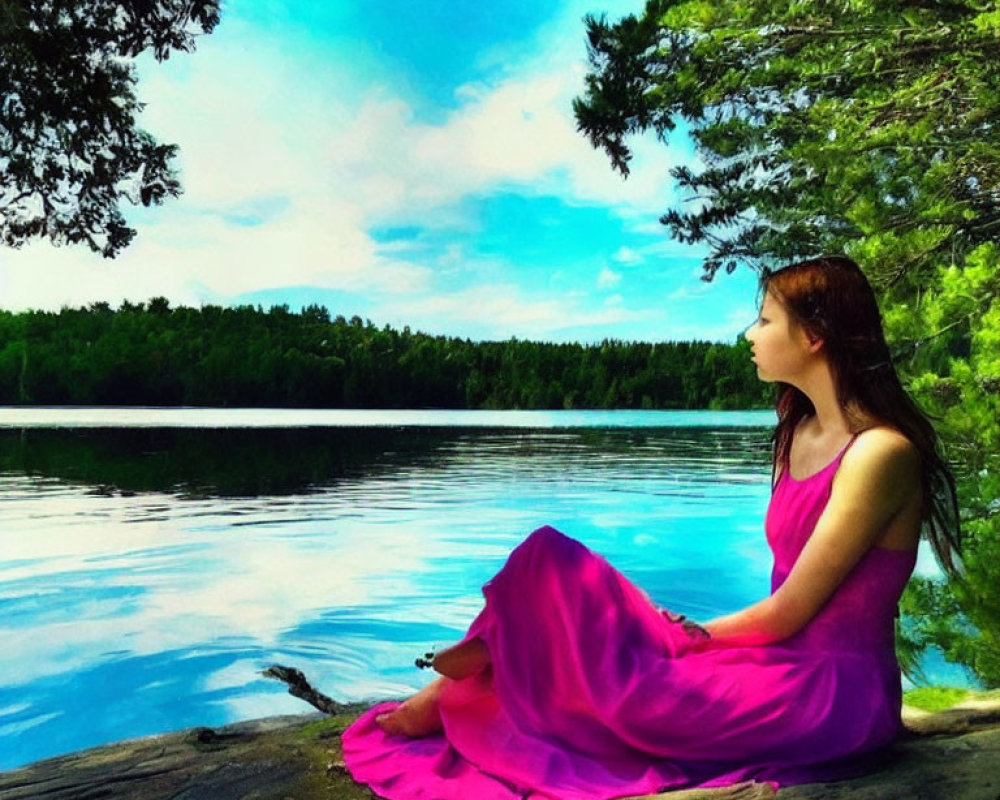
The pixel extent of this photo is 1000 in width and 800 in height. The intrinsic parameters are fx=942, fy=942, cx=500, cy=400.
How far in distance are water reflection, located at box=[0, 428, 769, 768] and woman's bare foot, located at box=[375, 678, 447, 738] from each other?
1882 mm

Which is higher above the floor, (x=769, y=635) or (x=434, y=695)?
(x=769, y=635)

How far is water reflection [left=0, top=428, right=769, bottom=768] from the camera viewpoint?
9.80 metres

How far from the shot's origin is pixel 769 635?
203cm

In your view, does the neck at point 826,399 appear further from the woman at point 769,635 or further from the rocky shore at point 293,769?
the rocky shore at point 293,769

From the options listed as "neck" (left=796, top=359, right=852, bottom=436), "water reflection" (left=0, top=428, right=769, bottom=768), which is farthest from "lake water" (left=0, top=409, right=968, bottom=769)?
"neck" (left=796, top=359, right=852, bottom=436)

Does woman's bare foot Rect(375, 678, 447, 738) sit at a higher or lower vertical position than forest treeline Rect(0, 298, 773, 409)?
lower

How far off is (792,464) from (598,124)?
8190mm

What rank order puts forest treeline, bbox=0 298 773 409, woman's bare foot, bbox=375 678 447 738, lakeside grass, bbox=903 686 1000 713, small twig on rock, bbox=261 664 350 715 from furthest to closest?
1. forest treeline, bbox=0 298 773 409
2. lakeside grass, bbox=903 686 1000 713
3. small twig on rock, bbox=261 664 350 715
4. woman's bare foot, bbox=375 678 447 738

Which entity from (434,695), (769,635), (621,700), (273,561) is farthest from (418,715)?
(273,561)

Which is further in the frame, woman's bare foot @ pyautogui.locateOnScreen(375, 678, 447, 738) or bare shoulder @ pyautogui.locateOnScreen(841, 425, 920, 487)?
woman's bare foot @ pyautogui.locateOnScreen(375, 678, 447, 738)

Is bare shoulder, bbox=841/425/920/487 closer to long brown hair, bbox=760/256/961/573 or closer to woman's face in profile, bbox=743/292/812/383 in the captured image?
long brown hair, bbox=760/256/961/573

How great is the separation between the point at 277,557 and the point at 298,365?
1144 inches

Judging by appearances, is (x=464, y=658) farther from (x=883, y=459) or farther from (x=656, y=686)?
(x=883, y=459)

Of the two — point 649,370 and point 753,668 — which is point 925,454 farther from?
point 649,370
